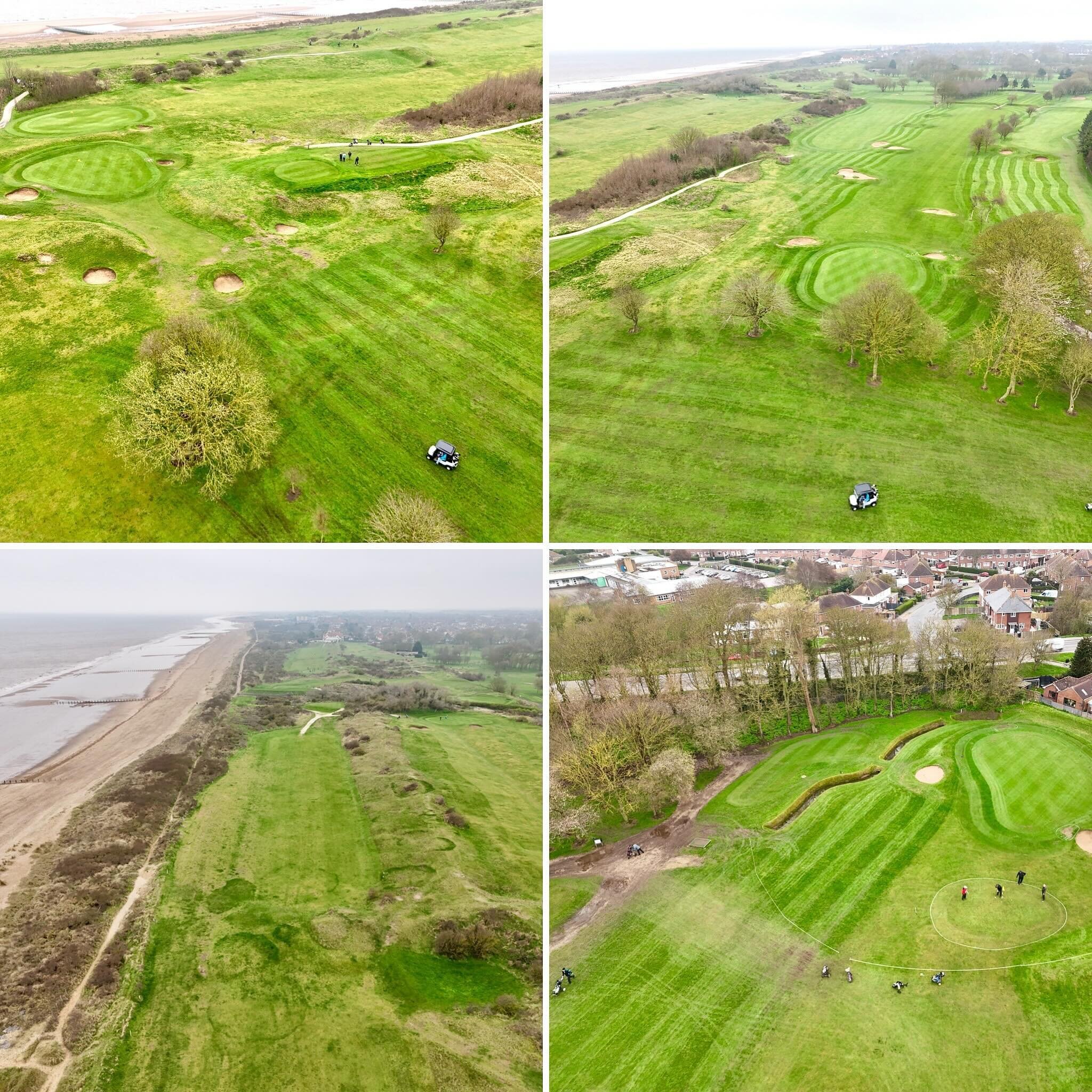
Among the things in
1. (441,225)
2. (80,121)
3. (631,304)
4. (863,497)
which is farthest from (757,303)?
(80,121)

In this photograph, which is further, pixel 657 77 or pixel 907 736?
pixel 657 77

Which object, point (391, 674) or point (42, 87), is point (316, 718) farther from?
point (42, 87)

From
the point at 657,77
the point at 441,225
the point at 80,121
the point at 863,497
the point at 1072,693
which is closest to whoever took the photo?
the point at 863,497

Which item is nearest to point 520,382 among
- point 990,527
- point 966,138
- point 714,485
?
point 714,485

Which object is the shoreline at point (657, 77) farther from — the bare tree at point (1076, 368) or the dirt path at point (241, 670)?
the dirt path at point (241, 670)

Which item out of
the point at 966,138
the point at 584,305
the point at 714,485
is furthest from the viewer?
the point at 966,138

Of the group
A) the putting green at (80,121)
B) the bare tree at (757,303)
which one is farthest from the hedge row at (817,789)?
the putting green at (80,121)

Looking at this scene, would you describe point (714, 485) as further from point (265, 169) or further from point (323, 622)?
point (265, 169)
